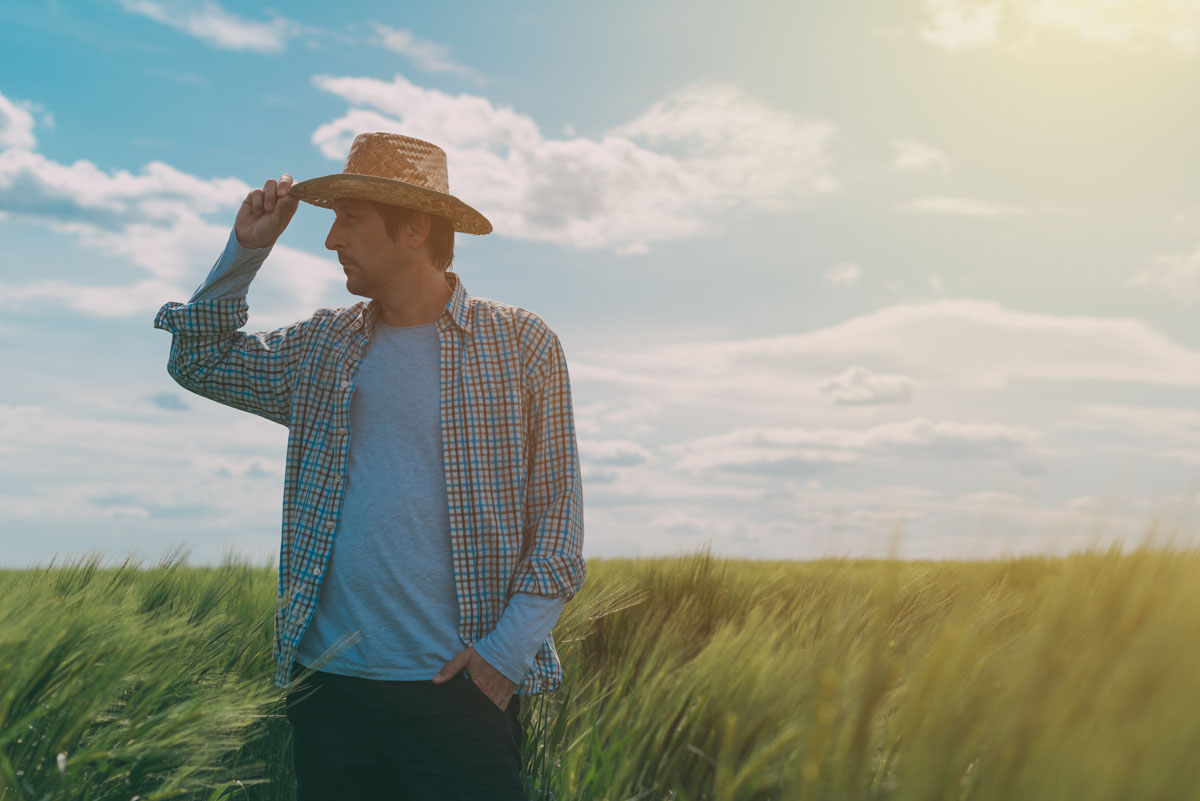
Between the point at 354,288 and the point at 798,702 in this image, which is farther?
the point at 354,288

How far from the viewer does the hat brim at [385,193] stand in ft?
9.37

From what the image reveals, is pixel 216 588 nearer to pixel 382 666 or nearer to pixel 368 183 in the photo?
pixel 382 666

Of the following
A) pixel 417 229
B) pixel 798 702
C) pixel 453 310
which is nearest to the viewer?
pixel 798 702

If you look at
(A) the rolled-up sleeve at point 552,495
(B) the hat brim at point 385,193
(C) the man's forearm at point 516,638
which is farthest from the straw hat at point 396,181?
(C) the man's forearm at point 516,638

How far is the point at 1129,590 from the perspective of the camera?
1723 mm

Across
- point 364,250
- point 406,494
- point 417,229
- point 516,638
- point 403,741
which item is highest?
point 417,229

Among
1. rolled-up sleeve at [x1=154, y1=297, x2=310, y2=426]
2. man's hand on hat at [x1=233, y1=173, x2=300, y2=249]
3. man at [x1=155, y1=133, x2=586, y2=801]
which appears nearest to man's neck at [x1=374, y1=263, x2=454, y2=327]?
man at [x1=155, y1=133, x2=586, y2=801]

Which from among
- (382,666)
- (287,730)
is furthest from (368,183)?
(287,730)

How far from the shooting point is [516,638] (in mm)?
2461

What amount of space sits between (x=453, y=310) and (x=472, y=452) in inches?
18.1

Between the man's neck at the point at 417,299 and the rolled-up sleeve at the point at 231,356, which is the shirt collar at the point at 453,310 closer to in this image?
the man's neck at the point at 417,299

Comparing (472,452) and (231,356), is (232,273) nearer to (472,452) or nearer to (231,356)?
(231,356)

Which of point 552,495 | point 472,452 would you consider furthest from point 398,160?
point 552,495

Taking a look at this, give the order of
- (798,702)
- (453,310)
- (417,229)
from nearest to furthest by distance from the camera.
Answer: (798,702) → (453,310) → (417,229)
